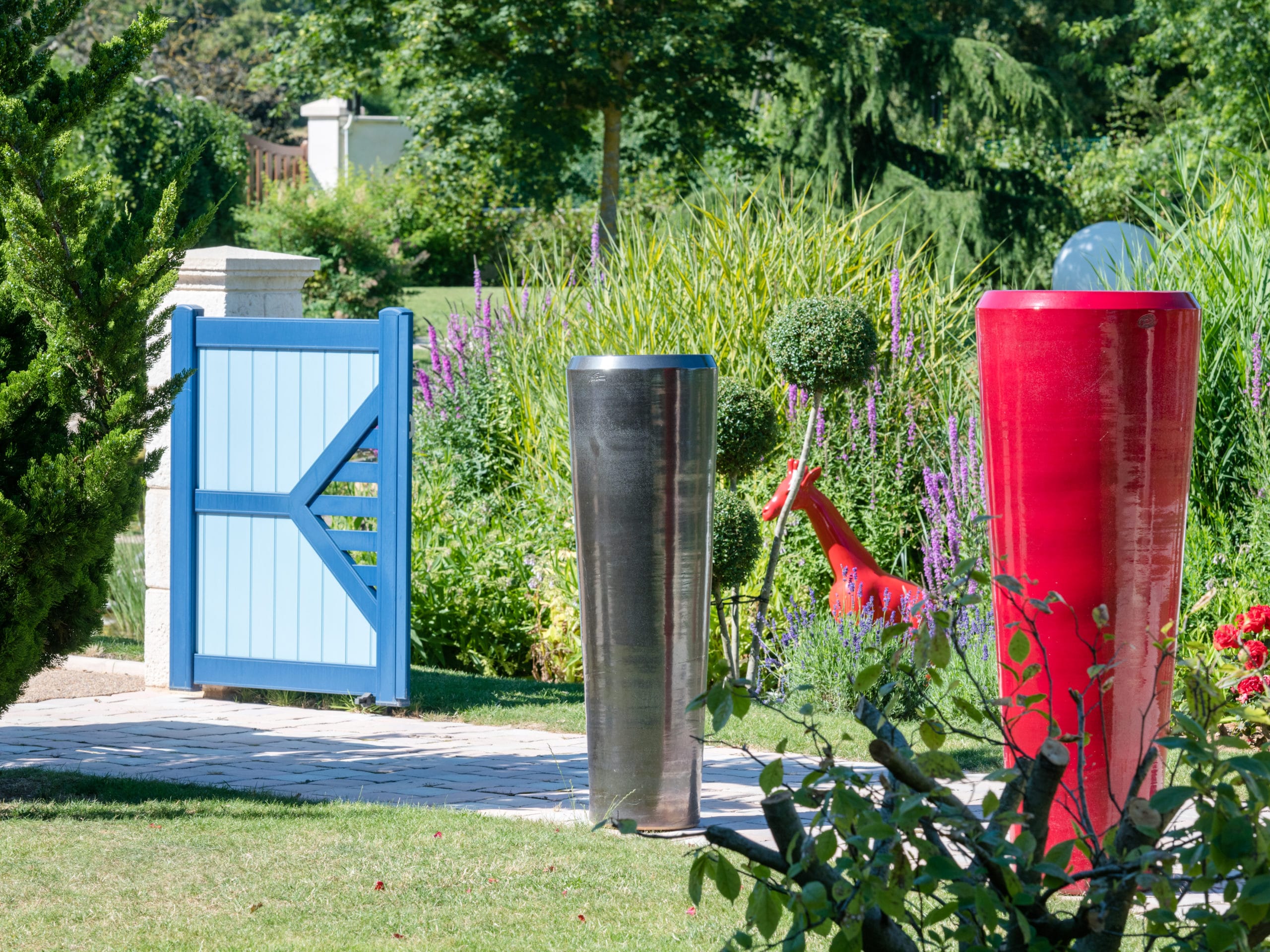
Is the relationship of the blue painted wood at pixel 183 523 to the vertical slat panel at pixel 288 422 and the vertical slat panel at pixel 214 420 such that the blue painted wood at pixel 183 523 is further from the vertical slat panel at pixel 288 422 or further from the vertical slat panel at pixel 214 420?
the vertical slat panel at pixel 288 422

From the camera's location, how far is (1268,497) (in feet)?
20.6

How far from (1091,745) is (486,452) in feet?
17.6

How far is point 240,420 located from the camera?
7.00 m

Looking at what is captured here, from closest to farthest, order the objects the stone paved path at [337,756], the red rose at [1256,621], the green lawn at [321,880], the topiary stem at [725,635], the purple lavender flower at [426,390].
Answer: the green lawn at [321,880]
the stone paved path at [337,756]
the red rose at [1256,621]
the topiary stem at [725,635]
the purple lavender flower at [426,390]

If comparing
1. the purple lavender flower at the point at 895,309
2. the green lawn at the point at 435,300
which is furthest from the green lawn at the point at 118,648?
the green lawn at the point at 435,300

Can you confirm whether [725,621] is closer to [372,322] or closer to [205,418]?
[372,322]

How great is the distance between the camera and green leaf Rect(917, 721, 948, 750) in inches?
80.2

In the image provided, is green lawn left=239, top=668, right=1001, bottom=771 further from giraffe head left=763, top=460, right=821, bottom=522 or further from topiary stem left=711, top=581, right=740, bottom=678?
giraffe head left=763, top=460, right=821, bottom=522

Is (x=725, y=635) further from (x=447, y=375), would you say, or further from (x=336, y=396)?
(x=447, y=375)

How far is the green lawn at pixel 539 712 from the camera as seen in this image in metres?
5.84

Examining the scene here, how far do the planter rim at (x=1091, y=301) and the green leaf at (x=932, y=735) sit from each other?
5.51 feet

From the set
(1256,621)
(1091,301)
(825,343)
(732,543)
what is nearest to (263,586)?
(732,543)

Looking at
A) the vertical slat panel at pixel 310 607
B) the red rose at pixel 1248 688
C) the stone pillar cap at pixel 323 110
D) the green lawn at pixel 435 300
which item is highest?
the stone pillar cap at pixel 323 110

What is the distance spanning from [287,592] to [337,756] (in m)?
1.31
